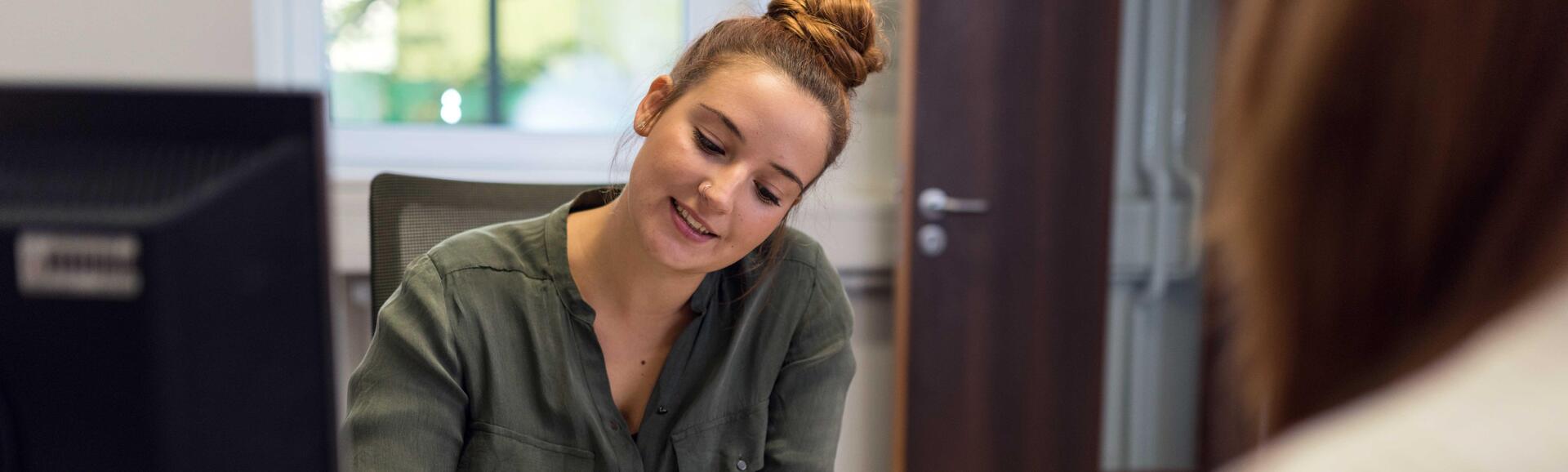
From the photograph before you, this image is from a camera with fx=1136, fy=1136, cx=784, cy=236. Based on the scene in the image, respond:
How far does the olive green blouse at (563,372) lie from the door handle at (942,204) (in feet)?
3.11

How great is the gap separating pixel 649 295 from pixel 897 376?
120cm

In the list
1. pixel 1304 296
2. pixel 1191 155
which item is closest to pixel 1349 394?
pixel 1304 296

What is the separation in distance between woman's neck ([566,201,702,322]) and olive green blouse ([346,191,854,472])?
0.08ft

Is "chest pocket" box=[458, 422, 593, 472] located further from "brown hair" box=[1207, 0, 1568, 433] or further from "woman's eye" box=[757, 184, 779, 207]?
"brown hair" box=[1207, 0, 1568, 433]

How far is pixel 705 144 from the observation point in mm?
1137

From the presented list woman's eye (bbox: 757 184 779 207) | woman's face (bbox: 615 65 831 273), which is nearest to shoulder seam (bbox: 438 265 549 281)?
woman's face (bbox: 615 65 831 273)

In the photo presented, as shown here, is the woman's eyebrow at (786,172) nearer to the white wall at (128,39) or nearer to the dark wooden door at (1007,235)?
the dark wooden door at (1007,235)

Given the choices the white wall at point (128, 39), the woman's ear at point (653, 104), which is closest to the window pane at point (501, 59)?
the white wall at point (128, 39)

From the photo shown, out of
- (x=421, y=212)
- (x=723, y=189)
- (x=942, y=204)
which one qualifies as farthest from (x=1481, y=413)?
(x=942, y=204)

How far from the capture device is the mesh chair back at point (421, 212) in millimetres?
1247

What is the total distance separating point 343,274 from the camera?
2062mm

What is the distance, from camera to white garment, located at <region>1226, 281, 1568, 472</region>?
0.31m

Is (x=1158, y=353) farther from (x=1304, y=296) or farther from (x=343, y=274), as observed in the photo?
(x=1304, y=296)

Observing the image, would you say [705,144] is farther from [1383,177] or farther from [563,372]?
[1383,177]
